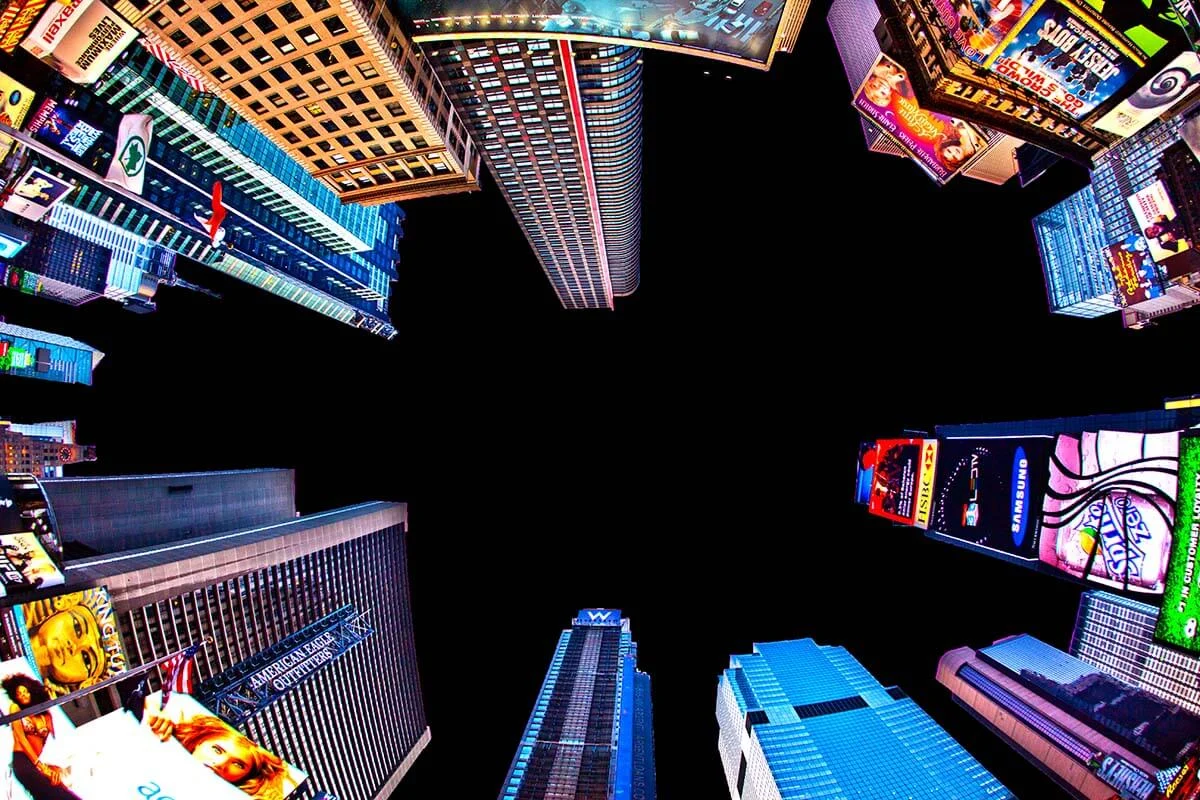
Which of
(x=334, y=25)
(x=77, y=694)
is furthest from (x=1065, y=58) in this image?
(x=77, y=694)

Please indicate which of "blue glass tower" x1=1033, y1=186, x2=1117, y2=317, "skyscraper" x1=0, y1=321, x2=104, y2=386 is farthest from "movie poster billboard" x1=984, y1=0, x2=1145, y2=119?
"skyscraper" x1=0, y1=321, x2=104, y2=386

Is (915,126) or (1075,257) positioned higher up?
(915,126)

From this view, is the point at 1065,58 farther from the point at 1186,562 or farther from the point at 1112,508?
the point at 1186,562

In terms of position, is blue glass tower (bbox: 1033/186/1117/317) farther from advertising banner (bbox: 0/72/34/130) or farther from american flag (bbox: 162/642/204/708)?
advertising banner (bbox: 0/72/34/130)

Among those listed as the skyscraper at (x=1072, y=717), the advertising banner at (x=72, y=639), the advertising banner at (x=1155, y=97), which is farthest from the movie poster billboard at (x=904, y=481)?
the skyscraper at (x=1072, y=717)

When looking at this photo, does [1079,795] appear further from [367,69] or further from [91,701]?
[367,69]

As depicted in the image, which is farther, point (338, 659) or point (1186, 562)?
point (338, 659)

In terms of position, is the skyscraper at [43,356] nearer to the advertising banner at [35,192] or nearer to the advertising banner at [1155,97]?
the advertising banner at [35,192]

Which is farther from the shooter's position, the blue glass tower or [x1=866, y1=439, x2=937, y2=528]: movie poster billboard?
the blue glass tower
